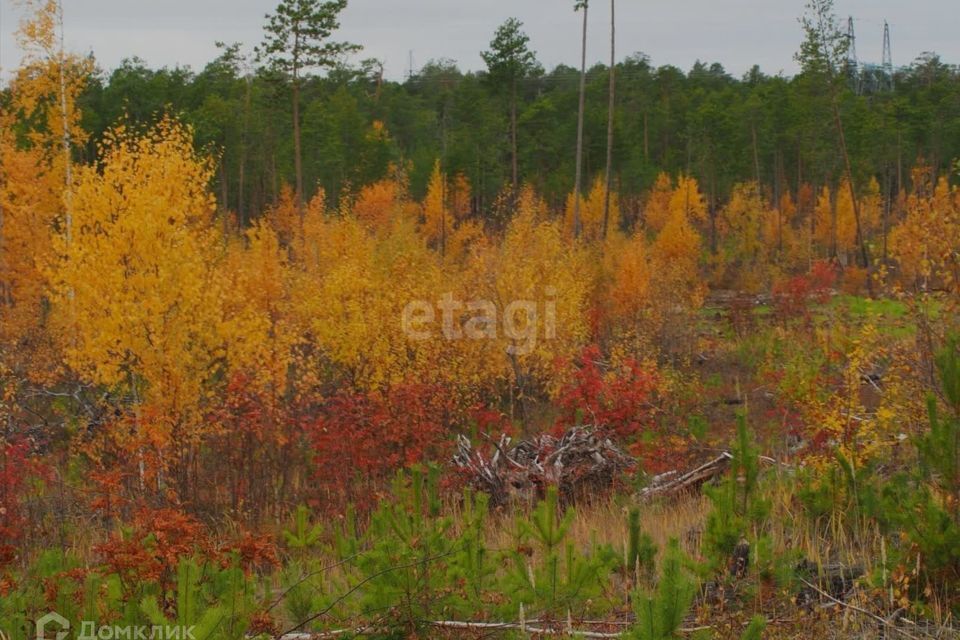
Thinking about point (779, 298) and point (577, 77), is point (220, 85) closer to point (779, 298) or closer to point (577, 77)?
point (779, 298)

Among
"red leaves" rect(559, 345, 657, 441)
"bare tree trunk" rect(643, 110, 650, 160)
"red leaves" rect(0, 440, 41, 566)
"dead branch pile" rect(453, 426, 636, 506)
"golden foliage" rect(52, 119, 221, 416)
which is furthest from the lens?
"bare tree trunk" rect(643, 110, 650, 160)

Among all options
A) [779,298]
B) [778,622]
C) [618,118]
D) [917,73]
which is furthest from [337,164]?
[917,73]

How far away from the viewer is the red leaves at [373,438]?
9789 mm

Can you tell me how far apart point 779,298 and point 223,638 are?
77.7 ft

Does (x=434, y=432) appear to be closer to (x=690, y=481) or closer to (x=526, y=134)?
(x=690, y=481)

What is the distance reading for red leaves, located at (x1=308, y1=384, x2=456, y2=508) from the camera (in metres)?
9.79

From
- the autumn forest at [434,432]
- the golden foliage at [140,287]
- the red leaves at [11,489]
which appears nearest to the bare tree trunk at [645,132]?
the autumn forest at [434,432]

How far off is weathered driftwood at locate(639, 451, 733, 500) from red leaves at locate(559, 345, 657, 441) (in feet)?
5.56

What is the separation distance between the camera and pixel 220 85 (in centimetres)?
4881

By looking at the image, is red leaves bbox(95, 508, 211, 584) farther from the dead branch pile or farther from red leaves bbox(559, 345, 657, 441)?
red leaves bbox(559, 345, 657, 441)

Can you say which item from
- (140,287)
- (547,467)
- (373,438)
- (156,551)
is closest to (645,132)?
(373,438)

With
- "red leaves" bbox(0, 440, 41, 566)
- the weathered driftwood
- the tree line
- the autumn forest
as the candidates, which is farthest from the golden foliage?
the tree line

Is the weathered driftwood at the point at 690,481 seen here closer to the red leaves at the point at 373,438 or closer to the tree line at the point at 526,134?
the red leaves at the point at 373,438

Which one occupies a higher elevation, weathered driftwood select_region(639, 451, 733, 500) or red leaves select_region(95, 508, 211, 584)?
red leaves select_region(95, 508, 211, 584)
